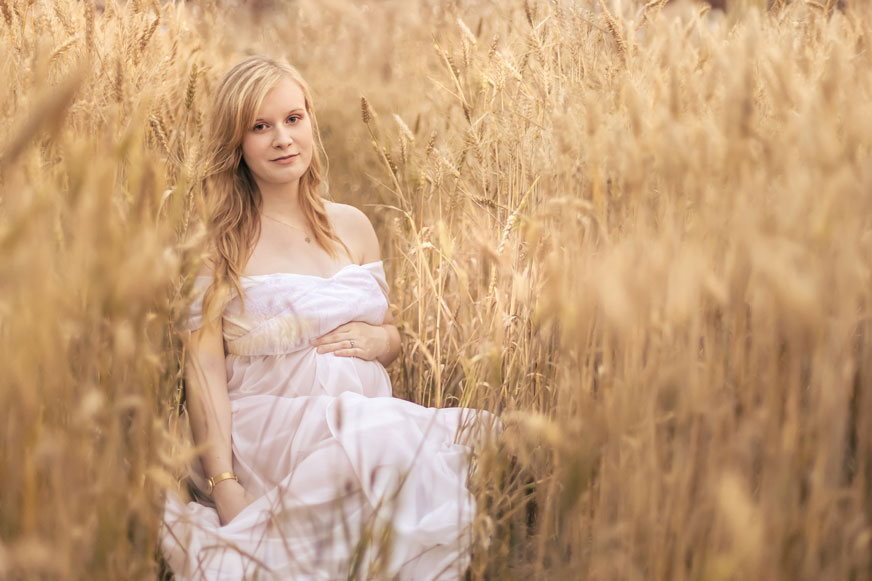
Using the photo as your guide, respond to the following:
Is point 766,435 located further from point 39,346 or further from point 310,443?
point 310,443

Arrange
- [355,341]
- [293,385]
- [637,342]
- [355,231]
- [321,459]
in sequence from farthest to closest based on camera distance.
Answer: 1. [355,231]
2. [355,341]
3. [293,385]
4. [321,459]
5. [637,342]

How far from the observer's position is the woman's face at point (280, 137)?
6.36 ft

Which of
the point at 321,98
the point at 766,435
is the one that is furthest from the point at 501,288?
the point at 321,98

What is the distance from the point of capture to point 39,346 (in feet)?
2.82

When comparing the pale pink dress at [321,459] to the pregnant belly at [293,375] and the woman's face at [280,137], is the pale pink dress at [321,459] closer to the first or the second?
the pregnant belly at [293,375]

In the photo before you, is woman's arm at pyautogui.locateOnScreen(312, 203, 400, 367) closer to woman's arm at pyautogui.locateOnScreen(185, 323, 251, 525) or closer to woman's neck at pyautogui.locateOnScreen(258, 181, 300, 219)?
woman's neck at pyautogui.locateOnScreen(258, 181, 300, 219)

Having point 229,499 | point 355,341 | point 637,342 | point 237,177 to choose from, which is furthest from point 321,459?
point 237,177

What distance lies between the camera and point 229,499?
5.57 ft

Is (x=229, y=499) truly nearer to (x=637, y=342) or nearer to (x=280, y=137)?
(x=280, y=137)

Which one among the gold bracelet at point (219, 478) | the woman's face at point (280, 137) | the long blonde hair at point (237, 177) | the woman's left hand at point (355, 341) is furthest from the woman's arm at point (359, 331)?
the gold bracelet at point (219, 478)

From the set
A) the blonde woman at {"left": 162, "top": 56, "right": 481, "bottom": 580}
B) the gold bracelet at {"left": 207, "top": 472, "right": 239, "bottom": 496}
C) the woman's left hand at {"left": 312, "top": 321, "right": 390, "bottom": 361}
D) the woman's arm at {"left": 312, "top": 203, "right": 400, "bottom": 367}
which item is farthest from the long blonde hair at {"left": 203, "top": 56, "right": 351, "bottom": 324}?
the gold bracelet at {"left": 207, "top": 472, "right": 239, "bottom": 496}

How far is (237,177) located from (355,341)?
58cm

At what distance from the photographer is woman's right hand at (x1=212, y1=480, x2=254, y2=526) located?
1681mm

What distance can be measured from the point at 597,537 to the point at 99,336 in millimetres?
793
